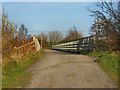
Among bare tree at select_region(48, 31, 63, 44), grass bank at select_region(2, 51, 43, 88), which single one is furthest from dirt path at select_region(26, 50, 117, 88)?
bare tree at select_region(48, 31, 63, 44)

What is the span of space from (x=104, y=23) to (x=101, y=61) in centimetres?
422

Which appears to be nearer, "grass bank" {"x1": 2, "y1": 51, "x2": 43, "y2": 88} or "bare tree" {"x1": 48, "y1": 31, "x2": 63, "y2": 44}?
"grass bank" {"x1": 2, "y1": 51, "x2": 43, "y2": 88}

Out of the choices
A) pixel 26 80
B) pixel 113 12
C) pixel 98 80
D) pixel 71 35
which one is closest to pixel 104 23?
pixel 113 12

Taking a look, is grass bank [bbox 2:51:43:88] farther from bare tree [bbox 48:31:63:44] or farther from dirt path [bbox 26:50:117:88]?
bare tree [bbox 48:31:63:44]

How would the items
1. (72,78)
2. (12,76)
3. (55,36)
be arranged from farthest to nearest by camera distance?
1. (55,36)
2. (12,76)
3. (72,78)

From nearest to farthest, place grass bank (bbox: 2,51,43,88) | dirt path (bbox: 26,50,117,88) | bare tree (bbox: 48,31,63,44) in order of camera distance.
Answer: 1. dirt path (bbox: 26,50,117,88)
2. grass bank (bbox: 2,51,43,88)
3. bare tree (bbox: 48,31,63,44)

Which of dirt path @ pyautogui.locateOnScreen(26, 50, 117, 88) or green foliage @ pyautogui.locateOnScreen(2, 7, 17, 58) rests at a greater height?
green foliage @ pyautogui.locateOnScreen(2, 7, 17, 58)

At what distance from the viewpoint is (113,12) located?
152 inches

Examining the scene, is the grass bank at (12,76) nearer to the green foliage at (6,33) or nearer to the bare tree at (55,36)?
the green foliage at (6,33)

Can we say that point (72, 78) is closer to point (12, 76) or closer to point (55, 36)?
point (12, 76)

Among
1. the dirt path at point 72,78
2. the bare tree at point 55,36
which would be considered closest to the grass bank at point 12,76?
the dirt path at point 72,78

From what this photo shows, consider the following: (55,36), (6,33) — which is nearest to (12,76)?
(6,33)

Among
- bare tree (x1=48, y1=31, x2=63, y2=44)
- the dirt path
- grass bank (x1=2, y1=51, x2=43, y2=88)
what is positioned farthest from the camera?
bare tree (x1=48, y1=31, x2=63, y2=44)

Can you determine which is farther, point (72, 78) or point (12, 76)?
point (12, 76)
